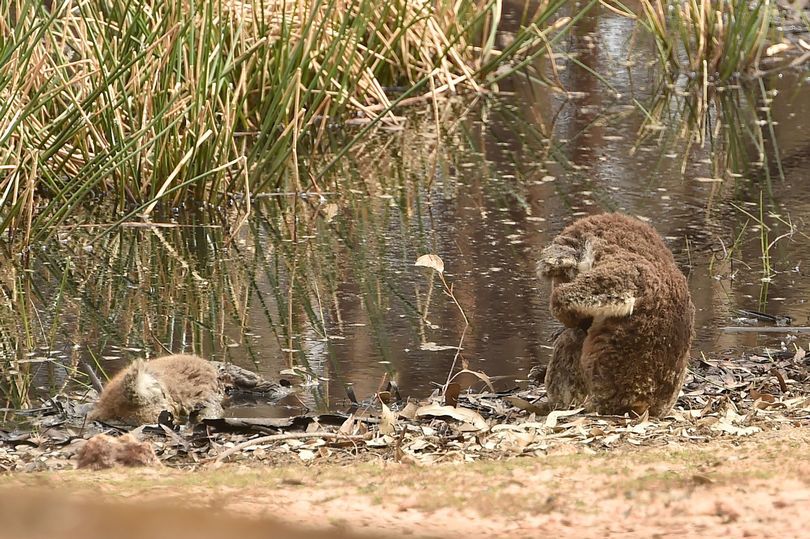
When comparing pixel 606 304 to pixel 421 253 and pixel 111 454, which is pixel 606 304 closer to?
pixel 111 454

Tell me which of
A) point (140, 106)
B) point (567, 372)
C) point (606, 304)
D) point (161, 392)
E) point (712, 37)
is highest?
point (712, 37)

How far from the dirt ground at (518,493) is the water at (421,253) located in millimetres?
1870

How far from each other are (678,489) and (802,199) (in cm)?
647

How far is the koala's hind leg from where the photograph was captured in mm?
4348

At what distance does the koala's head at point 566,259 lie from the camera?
4285 millimetres

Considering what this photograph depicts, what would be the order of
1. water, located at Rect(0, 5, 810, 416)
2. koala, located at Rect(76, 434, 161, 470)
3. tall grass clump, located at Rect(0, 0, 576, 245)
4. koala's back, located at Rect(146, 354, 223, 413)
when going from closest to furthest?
koala, located at Rect(76, 434, 161, 470) → koala's back, located at Rect(146, 354, 223, 413) → water, located at Rect(0, 5, 810, 416) → tall grass clump, located at Rect(0, 0, 576, 245)

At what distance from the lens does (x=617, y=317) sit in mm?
4160

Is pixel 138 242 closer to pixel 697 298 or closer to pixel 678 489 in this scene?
pixel 697 298

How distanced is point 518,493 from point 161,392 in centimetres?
238

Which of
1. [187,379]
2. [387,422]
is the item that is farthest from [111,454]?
[187,379]

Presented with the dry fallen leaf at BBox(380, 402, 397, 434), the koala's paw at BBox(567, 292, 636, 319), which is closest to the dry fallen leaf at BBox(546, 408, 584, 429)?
the koala's paw at BBox(567, 292, 636, 319)

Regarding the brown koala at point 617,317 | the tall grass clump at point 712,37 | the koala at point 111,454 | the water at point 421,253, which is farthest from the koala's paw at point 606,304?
the tall grass clump at point 712,37

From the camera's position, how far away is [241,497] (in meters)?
2.71

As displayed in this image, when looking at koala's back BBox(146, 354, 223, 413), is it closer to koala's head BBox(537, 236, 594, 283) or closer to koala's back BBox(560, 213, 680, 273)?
koala's head BBox(537, 236, 594, 283)
